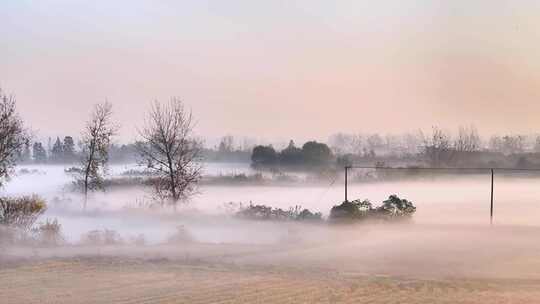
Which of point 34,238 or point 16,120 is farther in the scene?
point 16,120

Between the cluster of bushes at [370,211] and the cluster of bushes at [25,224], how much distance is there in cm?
1372

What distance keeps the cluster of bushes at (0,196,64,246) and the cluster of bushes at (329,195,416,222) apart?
13716 millimetres

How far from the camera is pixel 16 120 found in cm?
3309

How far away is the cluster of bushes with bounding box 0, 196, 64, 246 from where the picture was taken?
26.7m

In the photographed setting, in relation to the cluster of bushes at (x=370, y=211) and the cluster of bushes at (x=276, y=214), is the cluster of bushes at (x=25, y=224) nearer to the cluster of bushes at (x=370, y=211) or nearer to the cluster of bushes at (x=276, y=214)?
the cluster of bushes at (x=276, y=214)

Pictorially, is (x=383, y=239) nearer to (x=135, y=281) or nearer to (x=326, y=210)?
(x=326, y=210)

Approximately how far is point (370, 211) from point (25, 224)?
1707 cm

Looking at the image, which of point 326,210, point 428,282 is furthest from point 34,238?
point 428,282

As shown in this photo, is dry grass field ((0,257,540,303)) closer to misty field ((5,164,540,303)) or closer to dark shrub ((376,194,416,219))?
misty field ((5,164,540,303))

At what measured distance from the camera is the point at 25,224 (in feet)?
93.3

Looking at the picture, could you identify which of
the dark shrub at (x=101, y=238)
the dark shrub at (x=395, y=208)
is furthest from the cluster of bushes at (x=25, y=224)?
the dark shrub at (x=395, y=208)

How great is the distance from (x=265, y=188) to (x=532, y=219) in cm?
1799

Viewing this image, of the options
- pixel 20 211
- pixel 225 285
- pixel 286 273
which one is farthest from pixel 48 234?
pixel 225 285

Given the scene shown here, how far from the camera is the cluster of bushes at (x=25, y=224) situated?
26703mm
